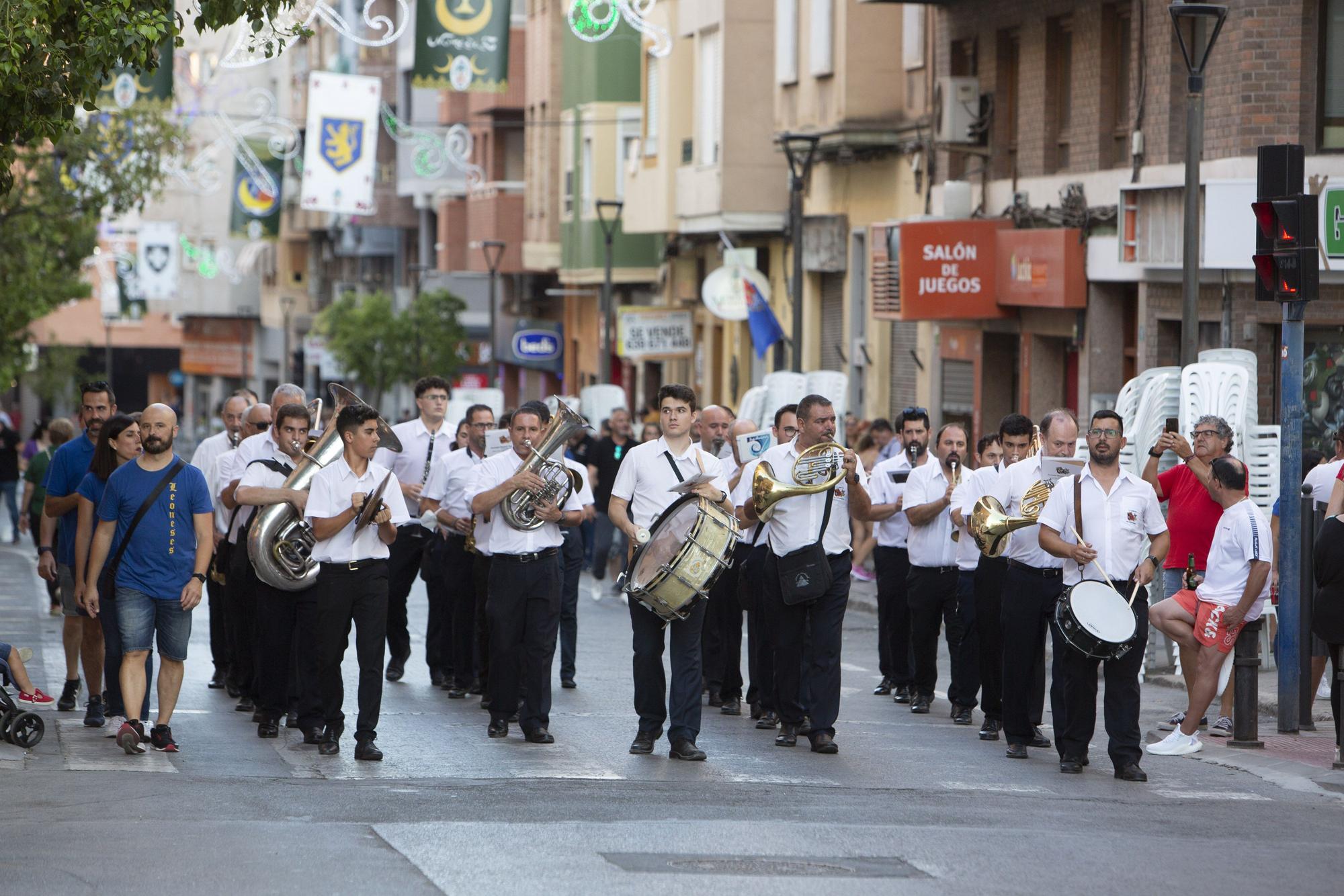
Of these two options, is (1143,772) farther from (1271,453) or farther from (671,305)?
(671,305)

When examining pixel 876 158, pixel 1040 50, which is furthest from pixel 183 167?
pixel 1040 50

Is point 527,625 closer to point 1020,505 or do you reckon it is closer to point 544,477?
point 544,477

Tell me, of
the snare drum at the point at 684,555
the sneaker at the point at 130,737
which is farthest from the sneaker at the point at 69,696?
the snare drum at the point at 684,555

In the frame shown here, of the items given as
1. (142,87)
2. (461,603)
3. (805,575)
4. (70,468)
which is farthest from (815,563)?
(142,87)

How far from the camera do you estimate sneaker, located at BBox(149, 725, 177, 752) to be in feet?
39.9

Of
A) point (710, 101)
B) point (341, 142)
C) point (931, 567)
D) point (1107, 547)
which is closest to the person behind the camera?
point (1107, 547)

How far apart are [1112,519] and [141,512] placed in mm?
5081

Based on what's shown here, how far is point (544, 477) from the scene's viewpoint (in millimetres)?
12758

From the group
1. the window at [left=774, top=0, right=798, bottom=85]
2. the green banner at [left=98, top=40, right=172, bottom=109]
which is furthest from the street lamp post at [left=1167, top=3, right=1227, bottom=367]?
the window at [left=774, top=0, right=798, bottom=85]

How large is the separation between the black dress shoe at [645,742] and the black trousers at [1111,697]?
214 cm

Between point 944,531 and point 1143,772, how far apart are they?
10.5 ft

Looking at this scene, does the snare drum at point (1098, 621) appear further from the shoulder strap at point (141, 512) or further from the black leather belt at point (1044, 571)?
the shoulder strap at point (141, 512)

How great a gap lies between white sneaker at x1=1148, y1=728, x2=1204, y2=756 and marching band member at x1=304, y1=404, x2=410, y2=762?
4.34m

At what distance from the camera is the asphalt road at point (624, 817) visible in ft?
28.2
